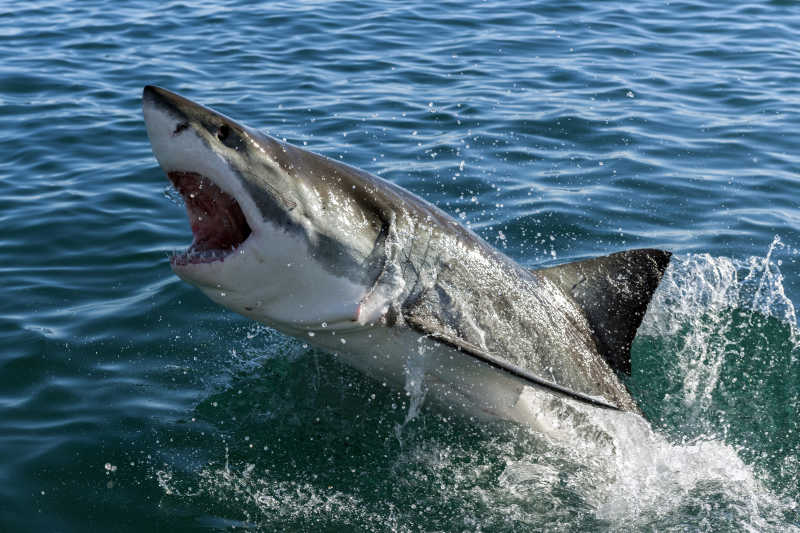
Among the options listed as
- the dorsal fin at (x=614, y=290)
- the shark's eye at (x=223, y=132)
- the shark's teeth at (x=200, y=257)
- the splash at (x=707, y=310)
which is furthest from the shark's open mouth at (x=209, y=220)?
the splash at (x=707, y=310)

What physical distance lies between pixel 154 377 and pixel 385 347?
1969mm

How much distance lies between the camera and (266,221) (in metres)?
4.32

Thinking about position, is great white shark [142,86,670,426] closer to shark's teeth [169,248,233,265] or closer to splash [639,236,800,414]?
shark's teeth [169,248,233,265]

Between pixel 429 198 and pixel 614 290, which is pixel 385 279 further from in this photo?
pixel 429 198

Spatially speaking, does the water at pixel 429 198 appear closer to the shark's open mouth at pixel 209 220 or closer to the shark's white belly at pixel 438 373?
the shark's white belly at pixel 438 373

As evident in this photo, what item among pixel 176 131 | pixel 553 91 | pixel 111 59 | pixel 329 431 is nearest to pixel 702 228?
pixel 553 91

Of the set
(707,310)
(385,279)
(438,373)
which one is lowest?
(707,310)

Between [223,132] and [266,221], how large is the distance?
435 mm

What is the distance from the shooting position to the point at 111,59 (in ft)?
41.2

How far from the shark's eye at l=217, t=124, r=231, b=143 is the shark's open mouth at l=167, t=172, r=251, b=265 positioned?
19cm

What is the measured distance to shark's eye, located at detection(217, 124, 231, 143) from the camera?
167 inches

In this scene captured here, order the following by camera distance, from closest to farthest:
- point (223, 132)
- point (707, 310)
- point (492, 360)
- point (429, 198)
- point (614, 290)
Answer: point (223, 132) → point (492, 360) → point (614, 290) → point (707, 310) → point (429, 198)

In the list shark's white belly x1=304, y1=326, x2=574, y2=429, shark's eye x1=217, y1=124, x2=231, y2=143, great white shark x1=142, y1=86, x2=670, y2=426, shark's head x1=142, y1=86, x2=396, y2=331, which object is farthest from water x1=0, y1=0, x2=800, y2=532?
shark's eye x1=217, y1=124, x2=231, y2=143

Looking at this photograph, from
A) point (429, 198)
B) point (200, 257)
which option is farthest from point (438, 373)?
point (429, 198)
